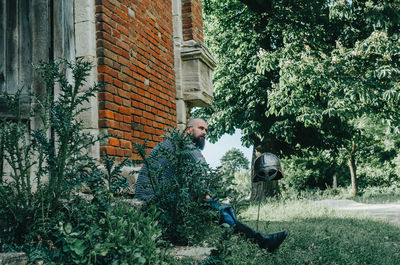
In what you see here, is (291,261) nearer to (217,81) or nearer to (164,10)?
(164,10)

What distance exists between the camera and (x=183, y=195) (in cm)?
284

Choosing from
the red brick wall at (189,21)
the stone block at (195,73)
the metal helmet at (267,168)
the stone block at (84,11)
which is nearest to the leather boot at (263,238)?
the metal helmet at (267,168)

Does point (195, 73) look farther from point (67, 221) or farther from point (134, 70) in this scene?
point (67, 221)

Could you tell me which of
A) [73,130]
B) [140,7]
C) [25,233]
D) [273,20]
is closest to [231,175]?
[73,130]

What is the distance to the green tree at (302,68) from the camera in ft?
33.9

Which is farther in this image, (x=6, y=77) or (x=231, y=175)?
(x=6, y=77)

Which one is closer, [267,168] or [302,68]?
[267,168]

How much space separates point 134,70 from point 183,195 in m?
2.91

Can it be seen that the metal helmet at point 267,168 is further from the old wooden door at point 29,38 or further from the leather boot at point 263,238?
the old wooden door at point 29,38

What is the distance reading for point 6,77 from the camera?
412 cm

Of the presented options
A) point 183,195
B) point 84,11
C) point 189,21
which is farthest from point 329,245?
point 189,21

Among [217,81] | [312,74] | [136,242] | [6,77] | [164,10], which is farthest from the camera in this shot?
[217,81]

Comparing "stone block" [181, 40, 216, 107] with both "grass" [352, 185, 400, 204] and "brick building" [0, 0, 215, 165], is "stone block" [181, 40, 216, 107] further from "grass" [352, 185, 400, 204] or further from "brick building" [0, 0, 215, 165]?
"grass" [352, 185, 400, 204]

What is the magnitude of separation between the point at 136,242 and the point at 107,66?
9.09ft
